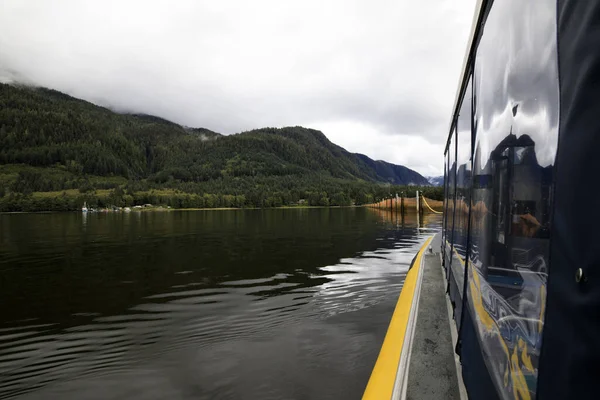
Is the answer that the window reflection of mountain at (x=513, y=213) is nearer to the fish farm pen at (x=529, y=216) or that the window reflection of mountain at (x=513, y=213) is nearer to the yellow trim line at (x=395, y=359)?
the fish farm pen at (x=529, y=216)

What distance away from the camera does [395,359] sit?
3441 millimetres

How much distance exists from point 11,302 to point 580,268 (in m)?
14.0

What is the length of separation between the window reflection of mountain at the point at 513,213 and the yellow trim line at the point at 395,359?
1223 mm

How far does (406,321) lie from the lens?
4.58m

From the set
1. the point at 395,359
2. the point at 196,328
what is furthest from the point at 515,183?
the point at 196,328

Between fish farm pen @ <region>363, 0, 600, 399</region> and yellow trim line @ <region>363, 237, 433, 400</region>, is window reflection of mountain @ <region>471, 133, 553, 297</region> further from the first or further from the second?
yellow trim line @ <region>363, 237, 433, 400</region>

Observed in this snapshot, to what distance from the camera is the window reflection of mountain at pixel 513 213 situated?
53.8 inches

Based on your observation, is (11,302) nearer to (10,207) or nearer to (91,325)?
(91,325)

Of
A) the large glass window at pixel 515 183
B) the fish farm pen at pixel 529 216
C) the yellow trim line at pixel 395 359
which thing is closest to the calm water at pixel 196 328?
the yellow trim line at pixel 395 359

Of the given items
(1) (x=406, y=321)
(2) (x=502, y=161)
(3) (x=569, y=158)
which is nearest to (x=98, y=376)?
(1) (x=406, y=321)

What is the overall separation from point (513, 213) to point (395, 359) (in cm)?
223

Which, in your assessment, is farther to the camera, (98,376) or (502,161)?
(98,376)

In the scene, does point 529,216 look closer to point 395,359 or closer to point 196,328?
point 395,359

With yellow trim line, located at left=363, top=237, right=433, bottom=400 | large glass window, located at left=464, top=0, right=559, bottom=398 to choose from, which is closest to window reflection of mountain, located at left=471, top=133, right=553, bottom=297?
large glass window, located at left=464, top=0, right=559, bottom=398
